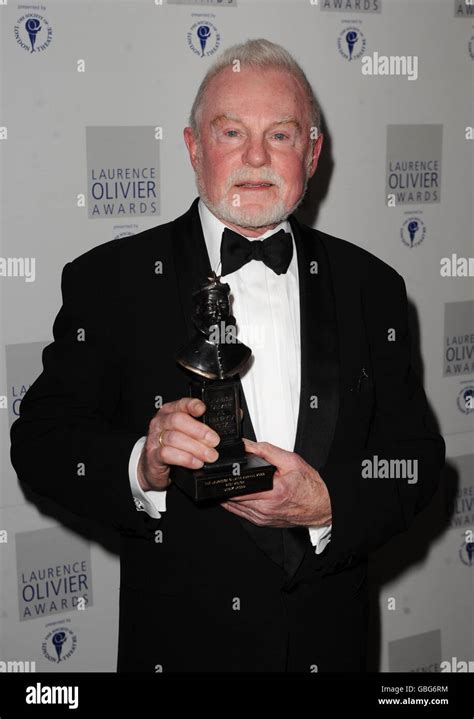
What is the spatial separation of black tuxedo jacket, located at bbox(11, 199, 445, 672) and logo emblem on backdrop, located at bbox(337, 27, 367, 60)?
4.37 feet

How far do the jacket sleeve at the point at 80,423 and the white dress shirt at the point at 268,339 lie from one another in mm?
148

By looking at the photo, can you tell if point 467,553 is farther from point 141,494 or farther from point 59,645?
point 141,494

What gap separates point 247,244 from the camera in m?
2.23

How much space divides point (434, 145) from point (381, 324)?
1475 millimetres

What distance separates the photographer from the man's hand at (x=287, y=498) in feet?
6.48

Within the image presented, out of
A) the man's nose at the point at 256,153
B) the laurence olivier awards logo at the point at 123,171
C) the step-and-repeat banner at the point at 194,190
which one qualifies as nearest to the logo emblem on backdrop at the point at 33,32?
the step-and-repeat banner at the point at 194,190

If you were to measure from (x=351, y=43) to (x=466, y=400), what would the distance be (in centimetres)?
154

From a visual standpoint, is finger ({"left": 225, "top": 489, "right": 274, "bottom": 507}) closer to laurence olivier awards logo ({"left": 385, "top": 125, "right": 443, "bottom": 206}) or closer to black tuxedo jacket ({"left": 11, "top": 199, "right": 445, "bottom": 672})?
black tuxedo jacket ({"left": 11, "top": 199, "right": 445, "bottom": 672})

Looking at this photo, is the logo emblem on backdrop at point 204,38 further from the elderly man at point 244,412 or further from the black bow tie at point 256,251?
the black bow tie at point 256,251

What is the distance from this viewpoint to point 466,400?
3.84 metres

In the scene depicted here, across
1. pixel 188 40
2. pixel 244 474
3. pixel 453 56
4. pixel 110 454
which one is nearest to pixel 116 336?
pixel 110 454

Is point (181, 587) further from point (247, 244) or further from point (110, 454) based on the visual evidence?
point (247, 244)

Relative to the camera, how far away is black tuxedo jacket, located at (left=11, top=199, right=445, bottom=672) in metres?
2.11

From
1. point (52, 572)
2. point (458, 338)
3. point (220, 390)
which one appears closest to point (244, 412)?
point (220, 390)
